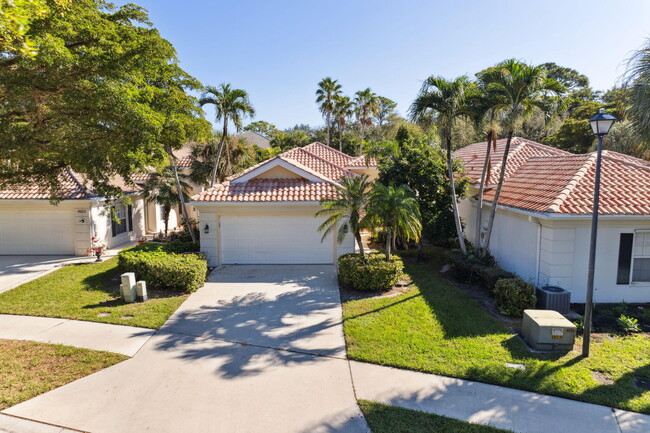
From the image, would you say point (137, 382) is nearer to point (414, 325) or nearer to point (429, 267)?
point (414, 325)

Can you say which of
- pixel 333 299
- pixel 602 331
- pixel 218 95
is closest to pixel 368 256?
pixel 333 299

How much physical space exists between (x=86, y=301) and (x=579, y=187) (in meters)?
14.5

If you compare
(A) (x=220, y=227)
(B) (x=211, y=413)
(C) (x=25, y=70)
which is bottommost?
(B) (x=211, y=413)

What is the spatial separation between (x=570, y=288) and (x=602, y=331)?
1.61m

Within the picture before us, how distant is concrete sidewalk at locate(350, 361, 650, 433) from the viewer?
5.54 m

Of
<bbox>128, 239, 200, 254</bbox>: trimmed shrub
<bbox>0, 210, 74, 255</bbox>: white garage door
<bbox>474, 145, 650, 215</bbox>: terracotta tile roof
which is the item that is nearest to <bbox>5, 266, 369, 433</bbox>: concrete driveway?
<bbox>128, 239, 200, 254</bbox>: trimmed shrub

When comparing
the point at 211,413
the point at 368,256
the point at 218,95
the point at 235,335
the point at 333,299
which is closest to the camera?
the point at 211,413

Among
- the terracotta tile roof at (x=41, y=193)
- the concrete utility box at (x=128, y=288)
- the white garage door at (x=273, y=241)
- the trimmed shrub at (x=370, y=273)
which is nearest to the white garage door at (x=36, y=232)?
the terracotta tile roof at (x=41, y=193)

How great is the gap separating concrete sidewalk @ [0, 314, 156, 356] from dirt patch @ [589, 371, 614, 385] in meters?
8.82

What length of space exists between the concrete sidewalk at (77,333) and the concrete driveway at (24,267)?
3.72m

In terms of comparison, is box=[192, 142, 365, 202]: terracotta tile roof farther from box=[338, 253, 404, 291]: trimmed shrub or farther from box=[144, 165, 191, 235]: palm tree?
box=[144, 165, 191, 235]: palm tree

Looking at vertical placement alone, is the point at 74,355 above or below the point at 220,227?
below

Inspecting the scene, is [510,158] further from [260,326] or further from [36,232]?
[36,232]

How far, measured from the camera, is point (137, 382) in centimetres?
661
